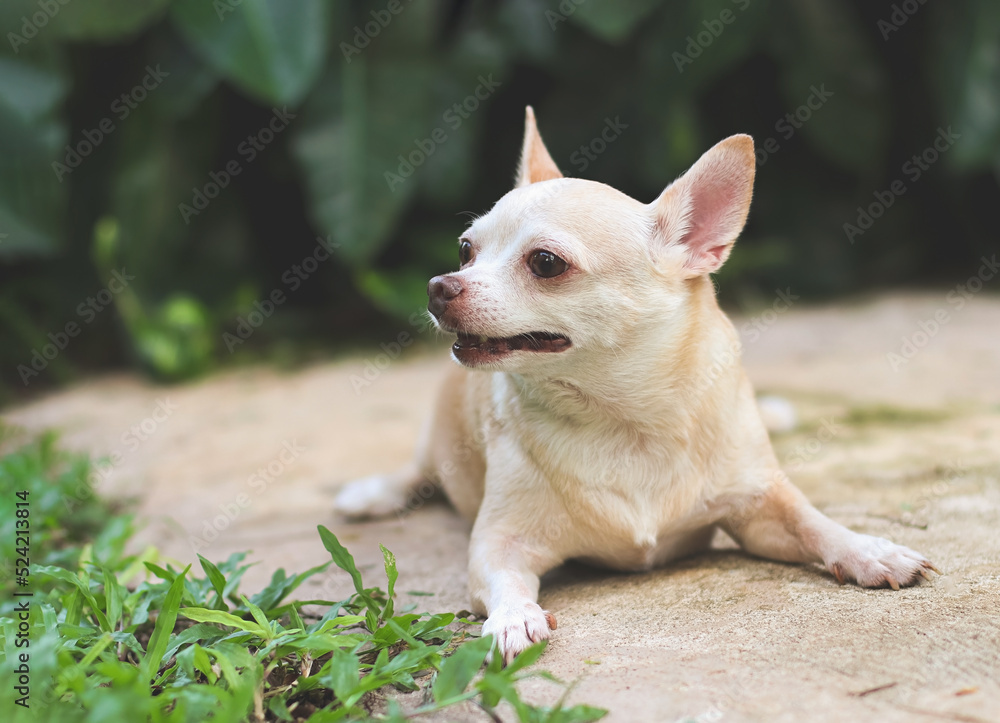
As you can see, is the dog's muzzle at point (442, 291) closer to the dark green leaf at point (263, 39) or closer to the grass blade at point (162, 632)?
the grass blade at point (162, 632)

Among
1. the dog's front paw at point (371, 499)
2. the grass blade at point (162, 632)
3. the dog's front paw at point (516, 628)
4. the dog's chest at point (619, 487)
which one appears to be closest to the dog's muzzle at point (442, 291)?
the dog's chest at point (619, 487)

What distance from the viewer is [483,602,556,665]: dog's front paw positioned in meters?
2.10

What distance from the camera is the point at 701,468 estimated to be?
2.54 meters

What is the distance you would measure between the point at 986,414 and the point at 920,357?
135 cm

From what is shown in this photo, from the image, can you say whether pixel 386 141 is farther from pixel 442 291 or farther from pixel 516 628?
pixel 516 628

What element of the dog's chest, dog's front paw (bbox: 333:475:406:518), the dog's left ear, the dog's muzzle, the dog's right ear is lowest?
dog's front paw (bbox: 333:475:406:518)

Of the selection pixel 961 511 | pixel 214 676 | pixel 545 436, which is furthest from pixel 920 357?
pixel 214 676

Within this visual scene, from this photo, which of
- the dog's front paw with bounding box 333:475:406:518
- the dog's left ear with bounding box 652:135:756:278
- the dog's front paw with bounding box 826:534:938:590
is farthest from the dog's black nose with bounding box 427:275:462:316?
the dog's front paw with bounding box 333:475:406:518

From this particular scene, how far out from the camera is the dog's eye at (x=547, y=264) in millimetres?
2410

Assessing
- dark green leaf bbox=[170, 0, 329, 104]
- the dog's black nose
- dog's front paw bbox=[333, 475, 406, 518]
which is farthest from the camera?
dark green leaf bbox=[170, 0, 329, 104]

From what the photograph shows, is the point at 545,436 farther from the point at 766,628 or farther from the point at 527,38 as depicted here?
the point at 527,38

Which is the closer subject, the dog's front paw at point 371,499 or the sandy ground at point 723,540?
the sandy ground at point 723,540

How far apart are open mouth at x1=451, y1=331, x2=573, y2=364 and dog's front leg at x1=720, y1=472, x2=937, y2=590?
30.1 inches

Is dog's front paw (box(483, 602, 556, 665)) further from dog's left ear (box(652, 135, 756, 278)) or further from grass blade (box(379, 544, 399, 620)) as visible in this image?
dog's left ear (box(652, 135, 756, 278))
